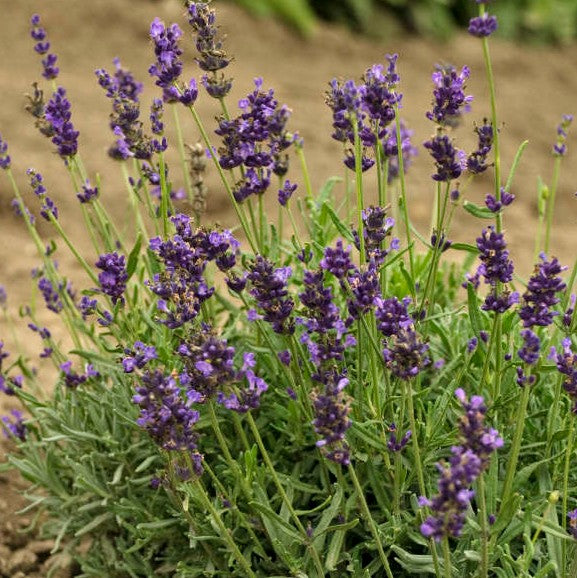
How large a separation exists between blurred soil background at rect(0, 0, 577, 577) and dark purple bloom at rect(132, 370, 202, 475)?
2425mm

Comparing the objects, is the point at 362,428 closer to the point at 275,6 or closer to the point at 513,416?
the point at 513,416

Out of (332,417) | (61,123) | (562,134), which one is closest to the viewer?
(332,417)

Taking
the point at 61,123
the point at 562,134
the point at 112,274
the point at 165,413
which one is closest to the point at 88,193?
the point at 61,123

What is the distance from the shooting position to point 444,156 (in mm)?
2340

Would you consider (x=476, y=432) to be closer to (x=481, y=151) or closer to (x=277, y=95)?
(x=481, y=151)

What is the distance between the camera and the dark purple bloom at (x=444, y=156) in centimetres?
232

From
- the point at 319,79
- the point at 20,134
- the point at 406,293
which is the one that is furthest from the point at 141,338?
the point at 319,79

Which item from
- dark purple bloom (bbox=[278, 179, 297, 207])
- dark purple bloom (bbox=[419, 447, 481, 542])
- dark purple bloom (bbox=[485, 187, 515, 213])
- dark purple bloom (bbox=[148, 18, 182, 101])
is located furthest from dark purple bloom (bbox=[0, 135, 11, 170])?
dark purple bloom (bbox=[419, 447, 481, 542])

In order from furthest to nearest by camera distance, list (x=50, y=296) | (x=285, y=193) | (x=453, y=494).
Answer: (x=50, y=296) → (x=285, y=193) → (x=453, y=494)

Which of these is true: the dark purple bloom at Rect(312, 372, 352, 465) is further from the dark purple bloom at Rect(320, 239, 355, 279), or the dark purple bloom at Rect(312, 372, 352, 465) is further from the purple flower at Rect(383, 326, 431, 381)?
the dark purple bloom at Rect(320, 239, 355, 279)

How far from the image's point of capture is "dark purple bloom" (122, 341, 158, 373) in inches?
87.7

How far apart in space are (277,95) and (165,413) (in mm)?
5968

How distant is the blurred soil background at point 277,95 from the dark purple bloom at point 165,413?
243 centimetres

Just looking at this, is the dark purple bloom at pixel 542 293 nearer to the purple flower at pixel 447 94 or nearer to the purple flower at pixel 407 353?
the purple flower at pixel 407 353
